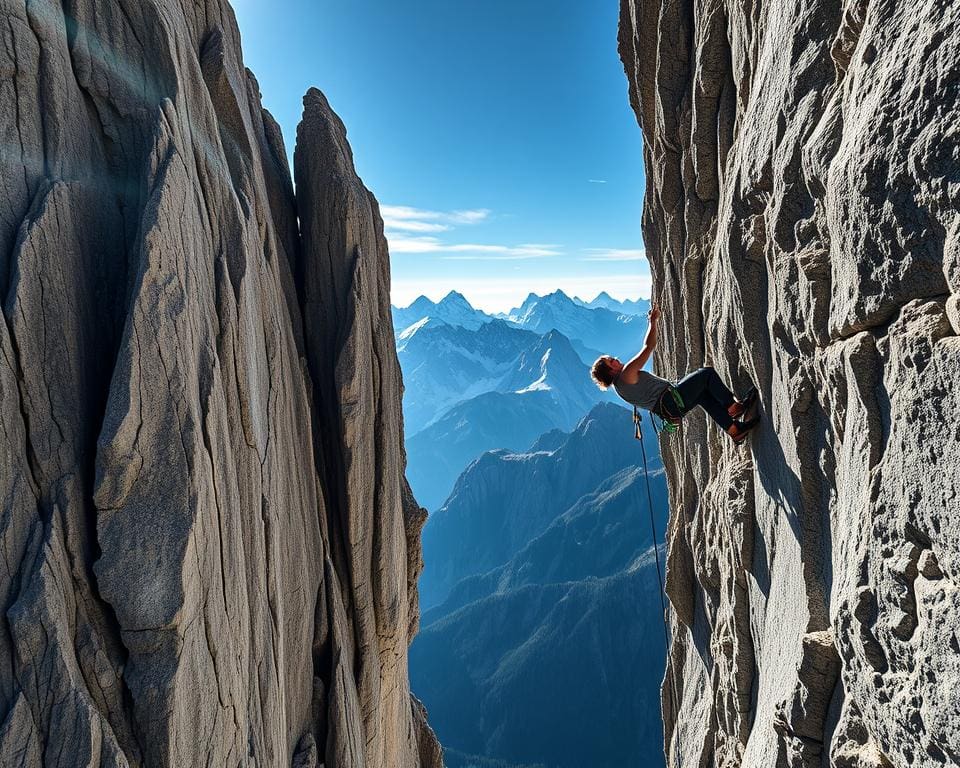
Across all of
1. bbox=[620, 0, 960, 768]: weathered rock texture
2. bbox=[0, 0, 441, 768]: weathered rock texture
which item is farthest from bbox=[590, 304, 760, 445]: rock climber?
bbox=[0, 0, 441, 768]: weathered rock texture

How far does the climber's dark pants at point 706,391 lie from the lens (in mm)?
8906

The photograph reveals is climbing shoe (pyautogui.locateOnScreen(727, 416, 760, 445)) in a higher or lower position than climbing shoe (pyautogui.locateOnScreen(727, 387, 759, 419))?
lower

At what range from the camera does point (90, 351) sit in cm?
730

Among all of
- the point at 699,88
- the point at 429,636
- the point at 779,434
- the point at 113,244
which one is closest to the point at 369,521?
the point at 113,244

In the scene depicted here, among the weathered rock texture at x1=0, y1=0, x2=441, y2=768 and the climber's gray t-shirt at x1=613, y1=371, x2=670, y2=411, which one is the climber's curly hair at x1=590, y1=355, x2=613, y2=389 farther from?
the weathered rock texture at x1=0, y1=0, x2=441, y2=768

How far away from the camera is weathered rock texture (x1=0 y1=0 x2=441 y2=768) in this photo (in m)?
6.33

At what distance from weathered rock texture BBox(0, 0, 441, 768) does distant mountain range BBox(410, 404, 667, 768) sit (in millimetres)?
97108

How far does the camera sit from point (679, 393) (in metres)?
9.00

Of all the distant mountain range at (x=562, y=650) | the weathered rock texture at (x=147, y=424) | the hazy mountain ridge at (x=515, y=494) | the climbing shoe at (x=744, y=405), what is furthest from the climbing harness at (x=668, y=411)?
the hazy mountain ridge at (x=515, y=494)

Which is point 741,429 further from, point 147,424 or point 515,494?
point 515,494

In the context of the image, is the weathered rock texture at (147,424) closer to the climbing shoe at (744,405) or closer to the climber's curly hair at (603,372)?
the climber's curly hair at (603,372)

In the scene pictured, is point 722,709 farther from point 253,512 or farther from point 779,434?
point 253,512

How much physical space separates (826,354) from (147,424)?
829cm

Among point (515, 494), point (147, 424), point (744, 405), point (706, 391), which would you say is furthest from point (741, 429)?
point (515, 494)
